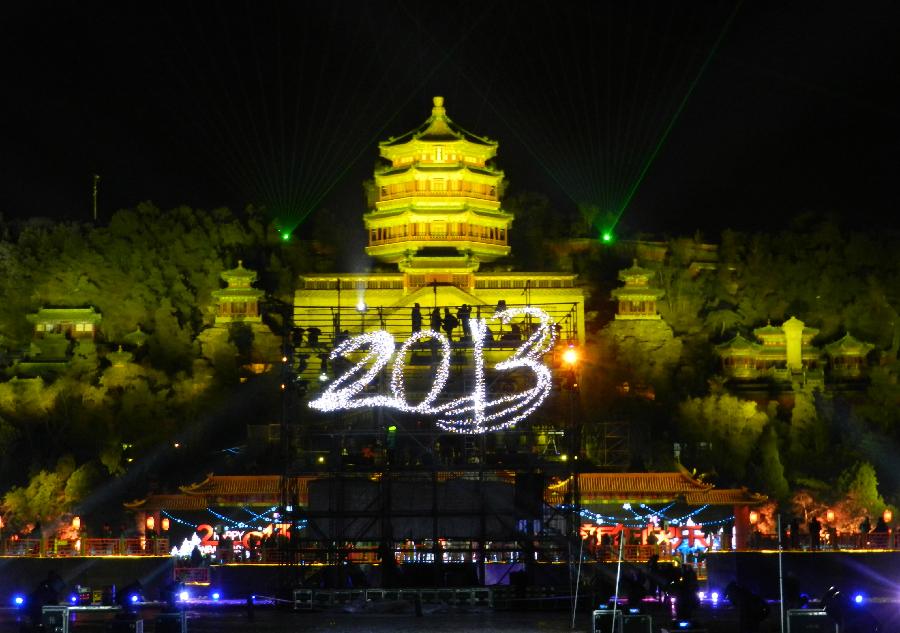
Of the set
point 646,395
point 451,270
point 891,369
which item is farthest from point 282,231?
point 891,369

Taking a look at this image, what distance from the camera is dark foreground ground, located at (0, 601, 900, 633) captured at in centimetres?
3625

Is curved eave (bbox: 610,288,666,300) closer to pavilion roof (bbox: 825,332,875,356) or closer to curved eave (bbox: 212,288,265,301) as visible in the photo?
pavilion roof (bbox: 825,332,875,356)

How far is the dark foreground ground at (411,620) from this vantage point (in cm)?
3625

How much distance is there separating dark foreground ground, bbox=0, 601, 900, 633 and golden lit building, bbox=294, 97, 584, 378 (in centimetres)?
3683

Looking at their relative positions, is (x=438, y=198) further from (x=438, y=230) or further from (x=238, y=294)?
(x=238, y=294)

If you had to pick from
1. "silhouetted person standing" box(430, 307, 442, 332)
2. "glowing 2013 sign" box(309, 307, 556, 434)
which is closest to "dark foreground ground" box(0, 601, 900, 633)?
"glowing 2013 sign" box(309, 307, 556, 434)

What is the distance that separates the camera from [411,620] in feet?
128

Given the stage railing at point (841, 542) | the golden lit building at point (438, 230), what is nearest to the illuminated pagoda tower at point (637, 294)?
the golden lit building at point (438, 230)

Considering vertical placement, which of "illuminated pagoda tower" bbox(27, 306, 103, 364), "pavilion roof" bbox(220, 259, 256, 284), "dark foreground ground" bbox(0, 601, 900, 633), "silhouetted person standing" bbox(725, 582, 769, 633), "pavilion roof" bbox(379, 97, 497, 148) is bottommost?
"dark foreground ground" bbox(0, 601, 900, 633)

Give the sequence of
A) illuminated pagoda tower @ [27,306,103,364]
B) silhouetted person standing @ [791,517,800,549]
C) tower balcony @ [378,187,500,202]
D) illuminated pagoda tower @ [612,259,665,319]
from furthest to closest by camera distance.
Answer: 1. tower balcony @ [378,187,500,202]
2. illuminated pagoda tower @ [612,259,665,319]
3. illuminated pagoda tower @ [27,306,103,364]
4. silhouetted person standing @ [791,517,800,549]

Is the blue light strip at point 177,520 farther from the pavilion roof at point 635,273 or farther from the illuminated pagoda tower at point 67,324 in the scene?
the pavilion roof at point 635,273

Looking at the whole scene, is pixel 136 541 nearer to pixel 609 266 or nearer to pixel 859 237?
pixel 609 266

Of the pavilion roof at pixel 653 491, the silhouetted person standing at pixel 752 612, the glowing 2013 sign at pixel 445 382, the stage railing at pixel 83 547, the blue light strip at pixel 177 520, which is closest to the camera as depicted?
the silhouetted person standing at pixel 752 612

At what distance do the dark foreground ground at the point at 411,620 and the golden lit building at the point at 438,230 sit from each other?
121 ft
